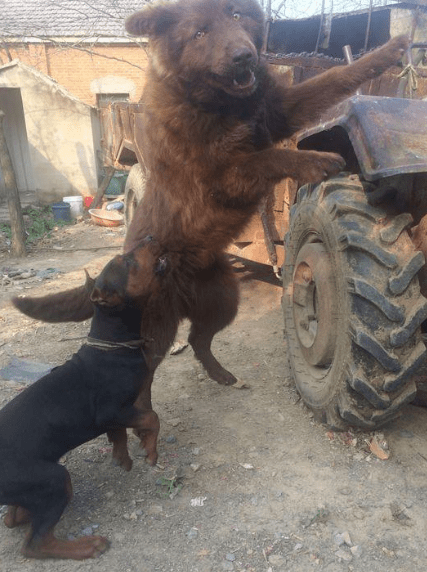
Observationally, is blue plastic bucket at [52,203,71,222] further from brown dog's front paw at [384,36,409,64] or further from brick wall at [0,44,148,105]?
brown dog's front paw at [384,36,409,64]

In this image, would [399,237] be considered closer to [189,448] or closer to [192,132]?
[192,132]

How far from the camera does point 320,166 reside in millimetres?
2600

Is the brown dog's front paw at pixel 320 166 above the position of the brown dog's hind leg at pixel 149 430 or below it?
above

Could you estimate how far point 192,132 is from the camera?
281cm

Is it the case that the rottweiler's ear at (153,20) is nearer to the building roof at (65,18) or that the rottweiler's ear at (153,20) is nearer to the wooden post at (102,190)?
the wooden post at (102,190)

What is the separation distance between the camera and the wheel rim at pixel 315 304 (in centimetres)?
287

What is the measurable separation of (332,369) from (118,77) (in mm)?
14452

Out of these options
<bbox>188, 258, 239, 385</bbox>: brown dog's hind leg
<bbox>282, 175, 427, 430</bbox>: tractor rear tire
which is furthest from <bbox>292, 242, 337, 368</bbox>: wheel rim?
<bbox>188, 258, 239, 385</bbox>: brown dog's hind leg

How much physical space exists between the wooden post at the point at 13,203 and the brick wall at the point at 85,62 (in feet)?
23.4

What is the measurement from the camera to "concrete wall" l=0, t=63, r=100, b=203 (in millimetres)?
13023

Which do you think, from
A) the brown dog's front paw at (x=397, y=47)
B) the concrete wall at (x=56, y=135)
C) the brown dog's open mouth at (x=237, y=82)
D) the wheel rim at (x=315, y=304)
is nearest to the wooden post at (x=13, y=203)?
the concrete wall at (x=56, y=135)

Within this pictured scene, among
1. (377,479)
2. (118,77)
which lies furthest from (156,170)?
(118,77)

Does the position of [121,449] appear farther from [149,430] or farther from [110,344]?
[110,344]

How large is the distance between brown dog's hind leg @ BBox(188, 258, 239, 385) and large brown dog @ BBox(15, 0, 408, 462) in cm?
11
